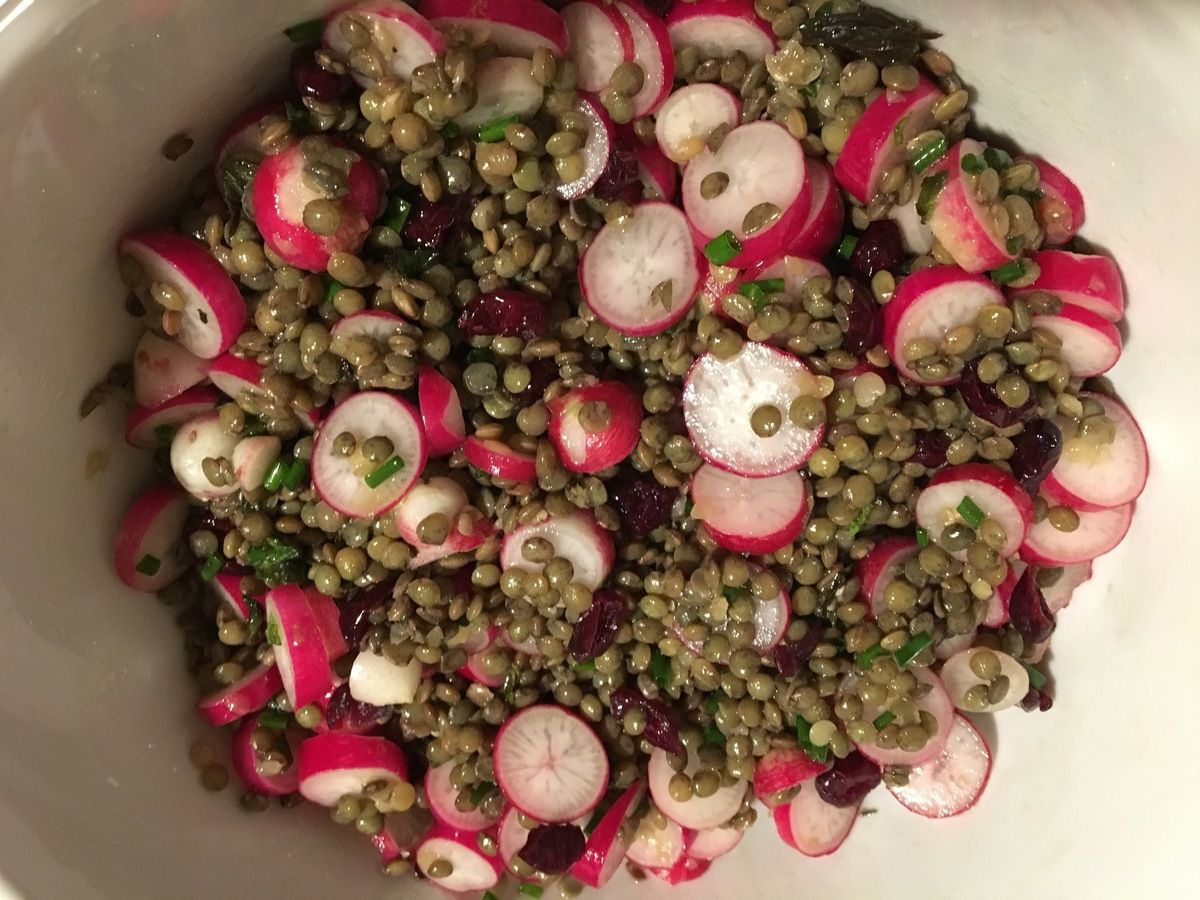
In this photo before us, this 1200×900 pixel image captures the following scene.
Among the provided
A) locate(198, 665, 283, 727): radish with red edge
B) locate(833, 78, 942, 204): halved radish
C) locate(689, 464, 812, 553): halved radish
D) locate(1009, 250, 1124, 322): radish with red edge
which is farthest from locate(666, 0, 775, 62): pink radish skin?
locate(198, 665, 283, 727): radish with red edge

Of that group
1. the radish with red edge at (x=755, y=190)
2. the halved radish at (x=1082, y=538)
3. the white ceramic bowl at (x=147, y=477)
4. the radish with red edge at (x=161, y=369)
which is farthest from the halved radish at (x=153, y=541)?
the halved radish at (x=1082, y=538)

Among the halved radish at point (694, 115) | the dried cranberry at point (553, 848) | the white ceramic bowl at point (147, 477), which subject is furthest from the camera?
the dried cranberry at point (553, 848)

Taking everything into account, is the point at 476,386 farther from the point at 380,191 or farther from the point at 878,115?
the point at 878,115

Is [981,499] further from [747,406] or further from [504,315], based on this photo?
[504,315]

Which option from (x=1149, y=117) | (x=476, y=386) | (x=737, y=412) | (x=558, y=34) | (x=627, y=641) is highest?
(x=1149, y=117)

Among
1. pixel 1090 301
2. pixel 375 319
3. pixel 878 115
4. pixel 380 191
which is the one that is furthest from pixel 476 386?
pixel 1090 301

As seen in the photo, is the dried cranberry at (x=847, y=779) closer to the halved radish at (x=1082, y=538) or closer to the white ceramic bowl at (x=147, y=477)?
the white ceramic bowl at (x=147, y=477)
